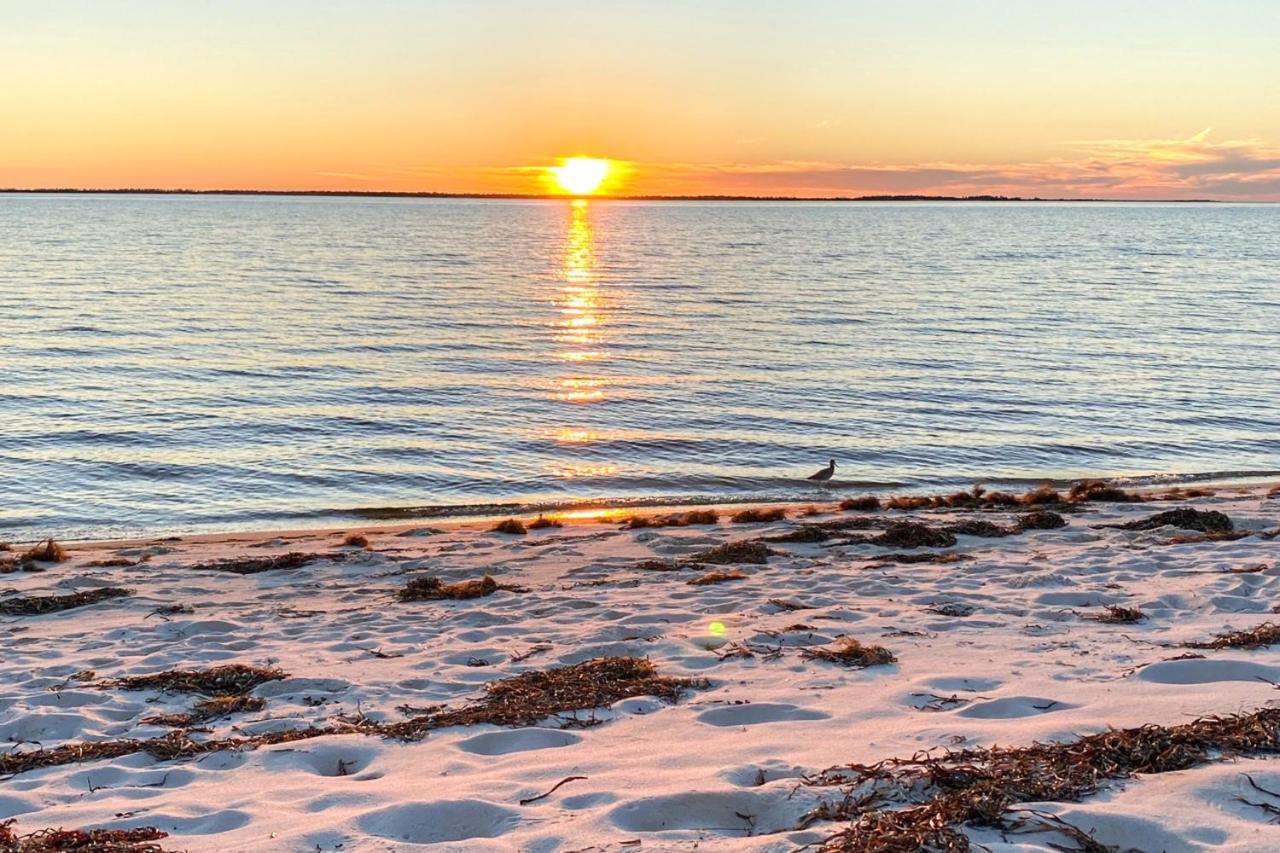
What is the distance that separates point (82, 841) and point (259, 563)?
8.39 meters

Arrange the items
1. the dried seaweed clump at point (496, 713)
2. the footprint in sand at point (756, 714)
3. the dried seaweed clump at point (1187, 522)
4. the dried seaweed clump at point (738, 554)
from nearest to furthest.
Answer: the dried seaweed clump at point (496, 713) < the footprint in sand at point (756, 714) < the dried seaweed clump at point (738, 554) < the dried seaweed clump at point (1187, 522)

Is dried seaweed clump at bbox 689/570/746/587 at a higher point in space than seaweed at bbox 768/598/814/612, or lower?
lower

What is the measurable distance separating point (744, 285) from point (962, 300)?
14.0 metres

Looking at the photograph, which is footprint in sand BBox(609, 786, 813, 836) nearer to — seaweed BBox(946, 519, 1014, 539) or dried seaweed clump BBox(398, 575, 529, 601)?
dried seaweed clump BBox(398, 575, 529, 601)

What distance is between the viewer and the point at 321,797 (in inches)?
208

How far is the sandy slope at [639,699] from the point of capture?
4.82 meters

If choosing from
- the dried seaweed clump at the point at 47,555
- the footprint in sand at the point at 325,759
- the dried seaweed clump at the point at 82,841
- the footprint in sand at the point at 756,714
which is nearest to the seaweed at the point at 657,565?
the footprint in sand at the point at 756,714

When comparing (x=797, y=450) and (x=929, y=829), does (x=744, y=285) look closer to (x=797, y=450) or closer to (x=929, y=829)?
(x=797, y=450)

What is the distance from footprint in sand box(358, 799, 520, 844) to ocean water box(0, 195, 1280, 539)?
13.4 m

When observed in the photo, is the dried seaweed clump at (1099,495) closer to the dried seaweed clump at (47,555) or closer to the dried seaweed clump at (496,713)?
the dried seaweed clump at (496,713)

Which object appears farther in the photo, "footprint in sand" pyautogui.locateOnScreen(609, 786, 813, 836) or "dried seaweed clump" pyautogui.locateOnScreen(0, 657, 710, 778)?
"dried seaweed clump" pyautogui.locateOnScreen(0, 657, 710, 778)

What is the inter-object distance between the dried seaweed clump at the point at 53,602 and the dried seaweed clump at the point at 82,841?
20.6ft

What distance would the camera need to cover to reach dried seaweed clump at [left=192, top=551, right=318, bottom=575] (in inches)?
495

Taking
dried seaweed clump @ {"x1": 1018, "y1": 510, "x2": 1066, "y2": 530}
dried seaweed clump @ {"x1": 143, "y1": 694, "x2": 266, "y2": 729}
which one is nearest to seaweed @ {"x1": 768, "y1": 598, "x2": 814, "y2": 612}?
dried seaweed clump @ {"x1": 143, "y1": 694, "x2": 266, "y2": 729}
